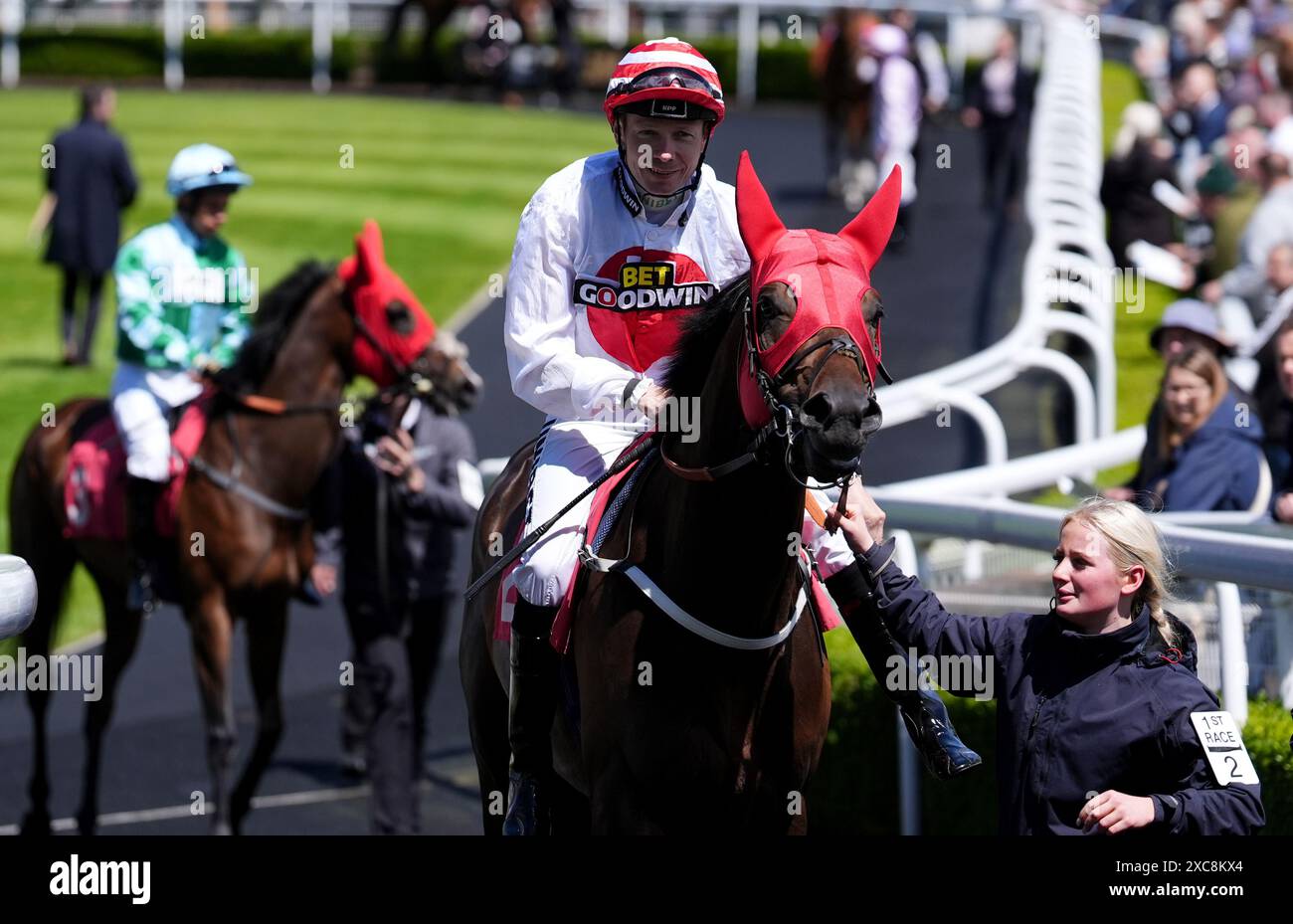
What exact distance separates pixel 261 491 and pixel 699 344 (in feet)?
13.0

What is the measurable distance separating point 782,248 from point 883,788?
8.51 ft

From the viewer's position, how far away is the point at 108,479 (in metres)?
7.46

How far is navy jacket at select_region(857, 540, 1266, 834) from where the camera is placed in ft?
10.9

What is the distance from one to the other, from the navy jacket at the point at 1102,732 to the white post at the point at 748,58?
2214 centimetres

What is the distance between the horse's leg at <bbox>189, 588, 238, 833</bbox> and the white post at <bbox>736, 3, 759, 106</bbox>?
18978 mm

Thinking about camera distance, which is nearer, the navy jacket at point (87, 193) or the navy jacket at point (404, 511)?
the navy jacket at point (404, 511)

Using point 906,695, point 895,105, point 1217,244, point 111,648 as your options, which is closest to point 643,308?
point 906,695

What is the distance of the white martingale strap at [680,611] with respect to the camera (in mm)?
3645

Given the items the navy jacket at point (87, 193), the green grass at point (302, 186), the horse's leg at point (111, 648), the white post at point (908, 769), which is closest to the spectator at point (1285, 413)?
the white post at point (908, 769)

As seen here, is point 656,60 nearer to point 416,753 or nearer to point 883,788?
point 883,788

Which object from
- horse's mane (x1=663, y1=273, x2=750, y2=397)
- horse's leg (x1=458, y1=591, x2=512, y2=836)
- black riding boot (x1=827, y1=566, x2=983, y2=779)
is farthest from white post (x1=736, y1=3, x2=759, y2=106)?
horse's mane (x1=663, y1=273, x2=750, y2=397)

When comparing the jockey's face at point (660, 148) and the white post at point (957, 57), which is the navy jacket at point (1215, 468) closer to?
the jockey's face at point (660, 148)

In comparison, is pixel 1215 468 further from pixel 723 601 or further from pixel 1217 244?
pixel 1217 244

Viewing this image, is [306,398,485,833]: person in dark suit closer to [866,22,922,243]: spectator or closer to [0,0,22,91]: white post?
[866,22,922,243]: spectator
